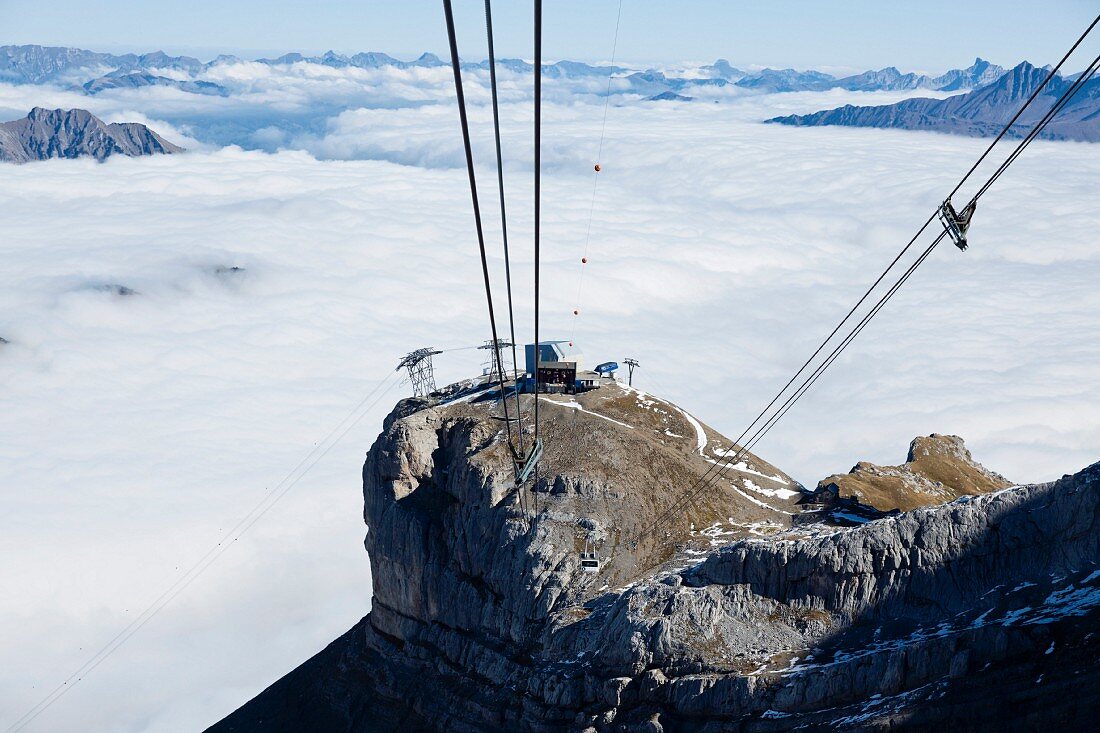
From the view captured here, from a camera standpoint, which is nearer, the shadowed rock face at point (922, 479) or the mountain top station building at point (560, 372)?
the shadowed rock face at point (922, 479)

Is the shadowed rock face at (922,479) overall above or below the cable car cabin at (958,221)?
below

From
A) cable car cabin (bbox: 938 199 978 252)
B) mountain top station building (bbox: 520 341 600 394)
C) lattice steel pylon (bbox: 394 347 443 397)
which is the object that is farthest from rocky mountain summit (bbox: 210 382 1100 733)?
cable car cabin (bbox: 938 199 978 252)

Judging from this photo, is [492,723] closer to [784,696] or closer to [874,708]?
[784,696]

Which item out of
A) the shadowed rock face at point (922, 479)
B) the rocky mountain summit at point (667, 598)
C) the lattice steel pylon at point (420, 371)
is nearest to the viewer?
the rocky mountain summit at point (667, 598)

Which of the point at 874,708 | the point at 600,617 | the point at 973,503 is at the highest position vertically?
the point at 973,503

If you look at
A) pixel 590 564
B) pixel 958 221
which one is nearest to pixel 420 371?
pixel 590 564

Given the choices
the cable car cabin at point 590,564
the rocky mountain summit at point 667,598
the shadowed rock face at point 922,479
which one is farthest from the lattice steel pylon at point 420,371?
the shadowed rock face at point 922,479

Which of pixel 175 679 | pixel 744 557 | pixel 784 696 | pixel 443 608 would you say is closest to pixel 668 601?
pixel 744 557

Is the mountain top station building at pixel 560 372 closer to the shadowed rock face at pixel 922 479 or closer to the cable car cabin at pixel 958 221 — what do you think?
the shadowed rock face at pixel 922 479
